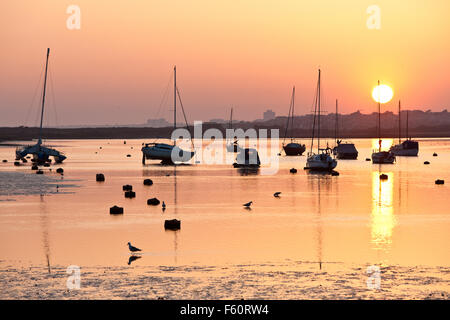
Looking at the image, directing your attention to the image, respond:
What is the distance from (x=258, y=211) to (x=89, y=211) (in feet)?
34.5

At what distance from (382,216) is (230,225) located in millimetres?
10255

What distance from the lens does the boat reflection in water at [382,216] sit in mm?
30008

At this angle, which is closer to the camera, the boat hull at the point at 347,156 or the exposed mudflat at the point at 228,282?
the exposed mudflat at the point at 228,282

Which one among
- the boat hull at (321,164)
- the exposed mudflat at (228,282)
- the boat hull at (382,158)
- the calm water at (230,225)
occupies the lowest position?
the exposed mudflat at (228,282)

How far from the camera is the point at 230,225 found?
35.7 m

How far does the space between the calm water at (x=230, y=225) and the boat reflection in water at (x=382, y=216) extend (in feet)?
0.17

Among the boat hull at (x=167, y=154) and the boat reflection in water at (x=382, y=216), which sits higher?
the boat hull at (x=167, y=154)

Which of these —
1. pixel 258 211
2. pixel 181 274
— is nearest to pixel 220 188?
pixel 258 211

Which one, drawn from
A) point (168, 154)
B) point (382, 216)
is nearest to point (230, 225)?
point (382, 216)

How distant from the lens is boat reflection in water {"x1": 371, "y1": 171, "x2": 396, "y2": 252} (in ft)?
98.5
